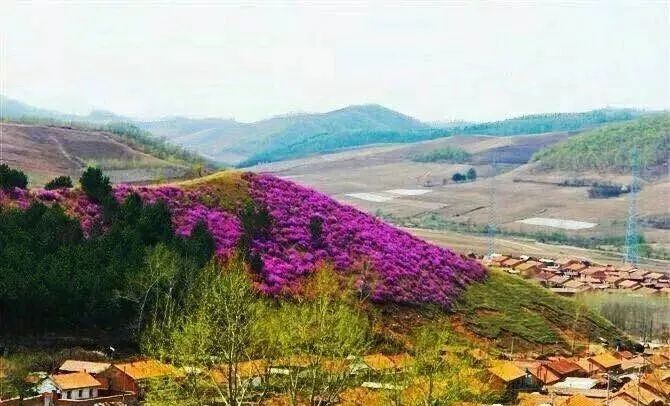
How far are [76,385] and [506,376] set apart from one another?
3223 centimetres

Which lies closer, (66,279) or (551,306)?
(66,279)

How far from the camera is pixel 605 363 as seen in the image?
74.5 meters

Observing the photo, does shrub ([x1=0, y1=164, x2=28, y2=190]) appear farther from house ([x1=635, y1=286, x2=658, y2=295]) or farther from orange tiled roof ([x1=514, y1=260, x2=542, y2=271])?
house ([x1=635, y1=286, x2=658, y2=295])

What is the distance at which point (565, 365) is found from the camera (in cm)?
7262

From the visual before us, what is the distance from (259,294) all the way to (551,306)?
118 ft

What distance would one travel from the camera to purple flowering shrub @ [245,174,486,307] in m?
79.6

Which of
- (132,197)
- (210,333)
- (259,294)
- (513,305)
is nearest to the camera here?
(210,333)

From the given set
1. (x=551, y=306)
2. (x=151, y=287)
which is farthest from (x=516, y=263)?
(x=151, y=287)

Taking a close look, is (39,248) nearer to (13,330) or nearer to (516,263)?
(13,330)

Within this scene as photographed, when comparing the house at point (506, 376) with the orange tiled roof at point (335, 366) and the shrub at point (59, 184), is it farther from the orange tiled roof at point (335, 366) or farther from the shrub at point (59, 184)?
the shrub at point (59, 184)

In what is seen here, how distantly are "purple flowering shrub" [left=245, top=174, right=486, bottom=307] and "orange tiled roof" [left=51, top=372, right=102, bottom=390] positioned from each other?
75.6ft

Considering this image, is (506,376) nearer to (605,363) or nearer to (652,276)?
(605,363)

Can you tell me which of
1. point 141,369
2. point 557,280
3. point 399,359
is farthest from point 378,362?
point 557,280

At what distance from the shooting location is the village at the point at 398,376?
153 ft
